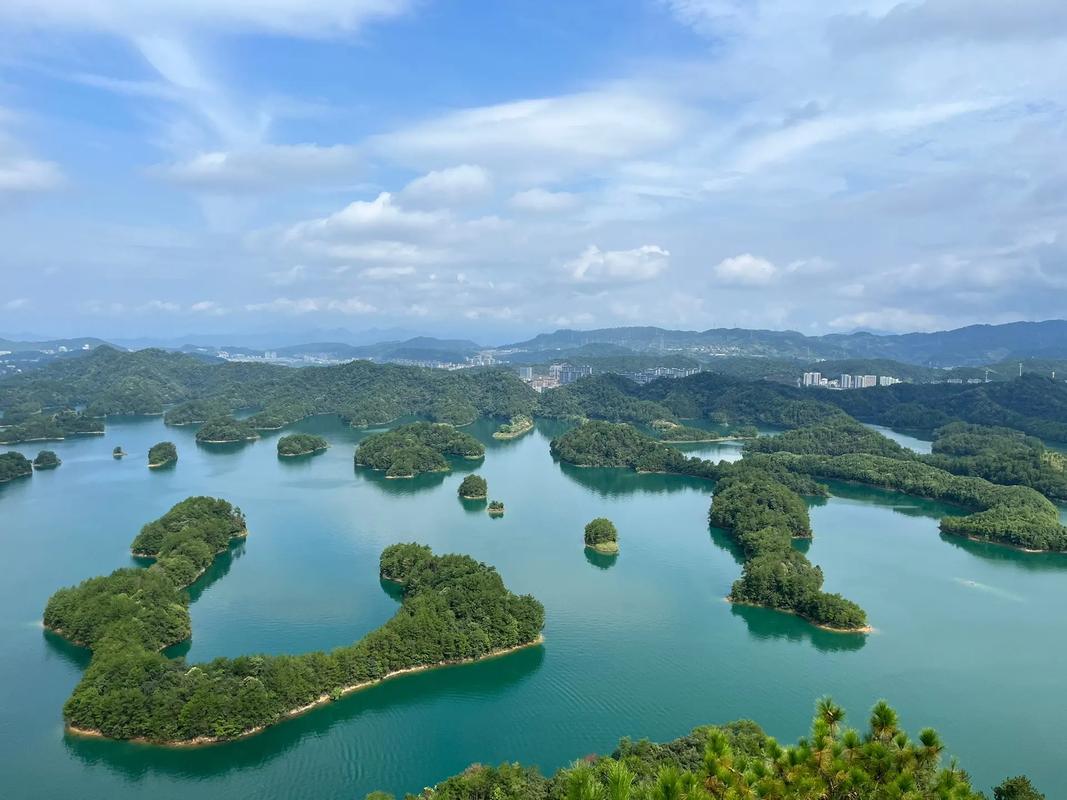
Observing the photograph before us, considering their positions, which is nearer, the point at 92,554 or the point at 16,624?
the point at 16,624

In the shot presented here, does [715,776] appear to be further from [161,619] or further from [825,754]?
[161,619]

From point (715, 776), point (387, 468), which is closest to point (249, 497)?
point (387, 468)

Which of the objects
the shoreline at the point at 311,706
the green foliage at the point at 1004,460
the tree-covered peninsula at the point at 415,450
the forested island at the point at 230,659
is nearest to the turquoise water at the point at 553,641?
the shoreline at the point at 311,706

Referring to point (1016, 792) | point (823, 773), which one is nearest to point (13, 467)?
point (823, 773)

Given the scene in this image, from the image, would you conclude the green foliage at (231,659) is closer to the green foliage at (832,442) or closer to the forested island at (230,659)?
the forested island at (230,659)

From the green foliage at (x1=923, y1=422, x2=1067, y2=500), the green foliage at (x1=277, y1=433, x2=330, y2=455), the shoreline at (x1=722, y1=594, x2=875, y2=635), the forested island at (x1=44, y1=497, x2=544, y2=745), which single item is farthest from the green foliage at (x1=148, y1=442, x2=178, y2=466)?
the green foliage at (x1=923, y1=422, x2=1067, y2=500)

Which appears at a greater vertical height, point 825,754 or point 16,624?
point 825,754
